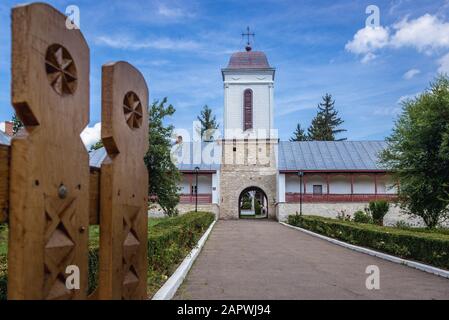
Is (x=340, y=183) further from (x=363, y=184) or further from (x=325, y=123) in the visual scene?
(x=325, y=123)

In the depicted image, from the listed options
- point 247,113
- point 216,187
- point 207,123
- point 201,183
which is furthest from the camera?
point 207,123

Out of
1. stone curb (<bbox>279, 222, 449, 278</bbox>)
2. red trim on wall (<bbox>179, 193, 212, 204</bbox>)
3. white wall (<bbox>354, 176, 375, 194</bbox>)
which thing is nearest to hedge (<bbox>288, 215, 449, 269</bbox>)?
stone curb (<bbox>279, 222, 449, 278</bbox>)

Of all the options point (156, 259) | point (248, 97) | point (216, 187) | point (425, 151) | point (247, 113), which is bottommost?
point (156, 259)

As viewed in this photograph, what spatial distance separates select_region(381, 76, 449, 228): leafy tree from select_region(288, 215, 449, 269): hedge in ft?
11.2

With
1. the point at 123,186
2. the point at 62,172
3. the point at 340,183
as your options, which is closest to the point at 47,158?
the point at 62,172

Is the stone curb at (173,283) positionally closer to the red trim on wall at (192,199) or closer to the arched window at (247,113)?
the red trim on wall at (192,199)

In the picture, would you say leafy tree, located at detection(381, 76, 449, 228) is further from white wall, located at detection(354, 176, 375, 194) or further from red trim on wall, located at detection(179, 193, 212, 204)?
red trim on wall, located at detection(179, 193, 212, 204)

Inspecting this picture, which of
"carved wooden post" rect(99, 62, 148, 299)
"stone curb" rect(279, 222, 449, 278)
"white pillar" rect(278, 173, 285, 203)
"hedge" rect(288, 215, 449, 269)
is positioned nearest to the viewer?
"carved wooden post" rect(99, 62, 148, 299)

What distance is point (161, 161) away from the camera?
18.3m

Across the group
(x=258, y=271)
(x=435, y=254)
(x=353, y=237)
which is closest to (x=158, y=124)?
(x=353, y=237)

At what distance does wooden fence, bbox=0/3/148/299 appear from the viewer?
1501mm

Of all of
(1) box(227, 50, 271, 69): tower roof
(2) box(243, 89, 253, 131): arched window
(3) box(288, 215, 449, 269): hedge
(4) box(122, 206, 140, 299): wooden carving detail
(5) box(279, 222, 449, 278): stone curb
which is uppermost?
(1) box(227, 50, 271, 69): tower roof

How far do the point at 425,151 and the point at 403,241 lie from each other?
23.2ft
